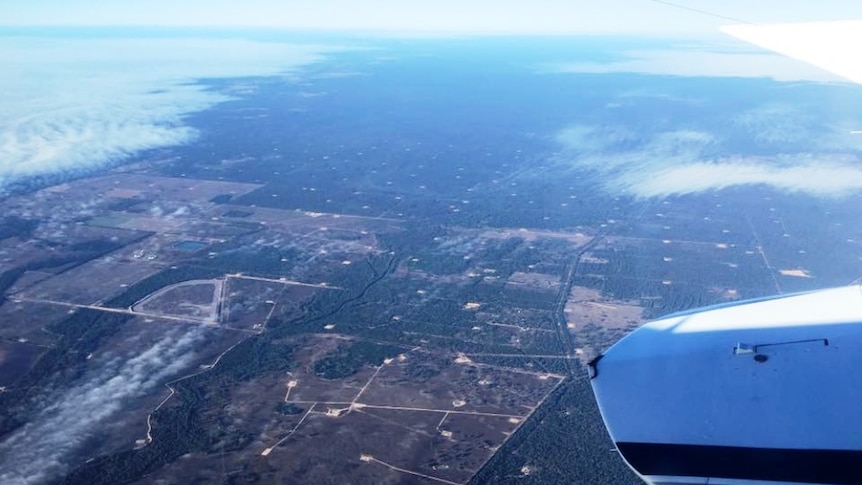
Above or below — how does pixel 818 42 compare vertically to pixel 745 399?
above

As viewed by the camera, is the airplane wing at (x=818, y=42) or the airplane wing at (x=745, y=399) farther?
the airplane wing at (x=818, y=42)

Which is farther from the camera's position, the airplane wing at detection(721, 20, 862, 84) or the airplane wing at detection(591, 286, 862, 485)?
the airplane wing at detection(721, 20, 862, 84)

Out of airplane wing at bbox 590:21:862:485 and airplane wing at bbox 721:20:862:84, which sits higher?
airplane wing at bbox 721:20:862:84

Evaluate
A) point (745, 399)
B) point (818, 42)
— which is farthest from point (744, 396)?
point (818, 42)

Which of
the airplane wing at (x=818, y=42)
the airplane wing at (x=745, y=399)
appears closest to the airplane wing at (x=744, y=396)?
the airplane wing at (x=745, y=399)

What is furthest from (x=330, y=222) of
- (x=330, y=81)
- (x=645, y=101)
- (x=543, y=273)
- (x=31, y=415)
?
(x=330, y=81)

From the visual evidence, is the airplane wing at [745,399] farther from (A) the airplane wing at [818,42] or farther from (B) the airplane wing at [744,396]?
(A) the airplane wing at [818,42]

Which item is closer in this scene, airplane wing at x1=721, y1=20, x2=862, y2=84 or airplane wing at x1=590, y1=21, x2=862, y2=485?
airplane wing at x1=590, y1=21, x2=862, y2=485

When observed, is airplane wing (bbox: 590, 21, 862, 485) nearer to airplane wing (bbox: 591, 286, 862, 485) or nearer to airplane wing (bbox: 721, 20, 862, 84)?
airplane wing (bbox: 591, 286, 862, 485)

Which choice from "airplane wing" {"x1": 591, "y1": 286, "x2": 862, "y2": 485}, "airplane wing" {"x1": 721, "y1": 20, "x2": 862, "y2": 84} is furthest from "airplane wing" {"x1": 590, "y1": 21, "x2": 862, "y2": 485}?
"airplane wing" {"x1": 721, "y1": 20, "x2": 862, "y2": 84}

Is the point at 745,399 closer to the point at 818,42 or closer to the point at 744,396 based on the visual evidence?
the point at 744,396

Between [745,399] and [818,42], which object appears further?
[818,42]
